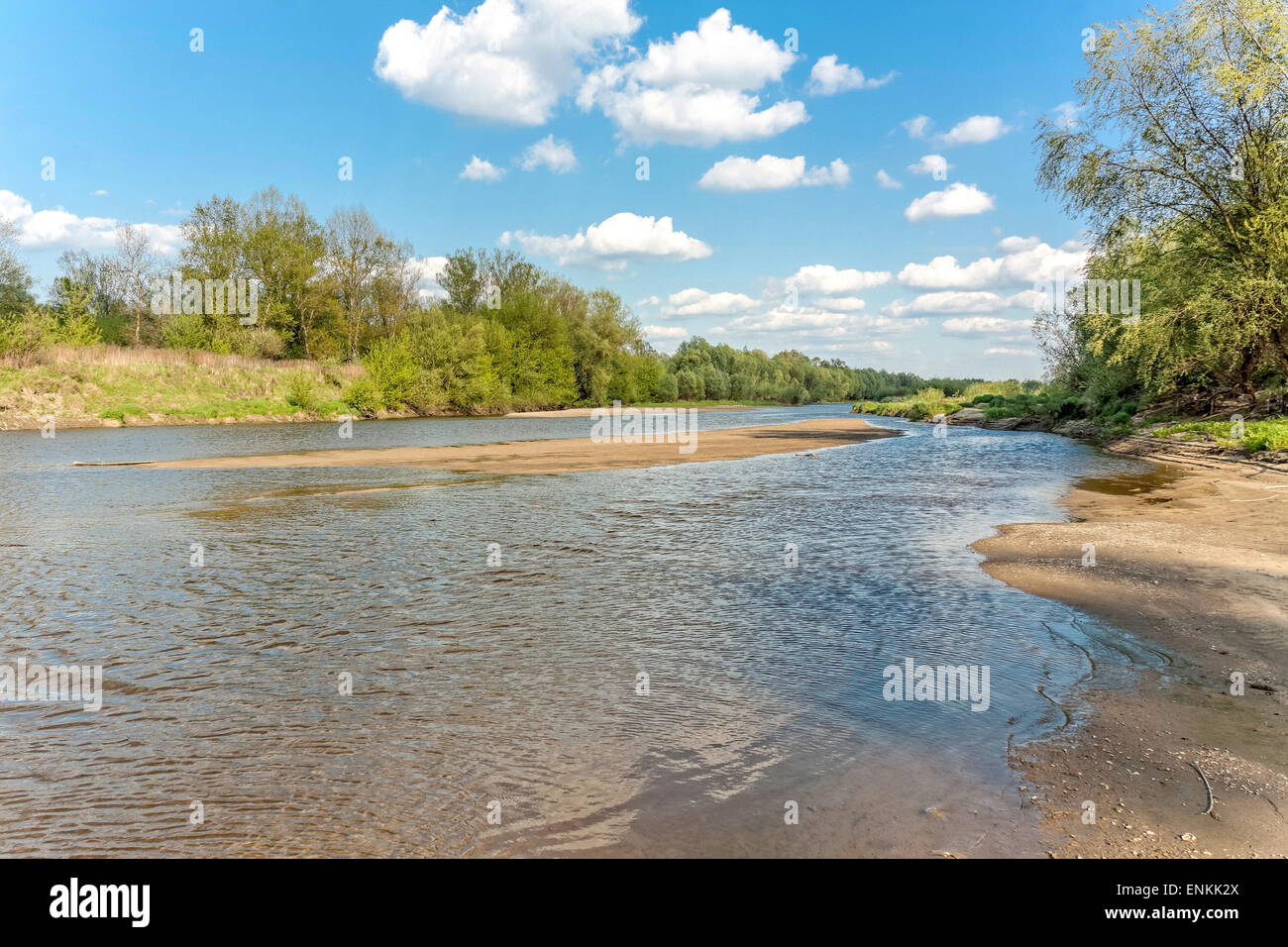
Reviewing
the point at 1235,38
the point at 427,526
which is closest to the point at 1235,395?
→ the point at 1235,38

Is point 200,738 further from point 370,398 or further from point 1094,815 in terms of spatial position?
point 370,398

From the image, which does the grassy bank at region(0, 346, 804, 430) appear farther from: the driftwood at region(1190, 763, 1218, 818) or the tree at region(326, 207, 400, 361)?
the driftwood at region(1190, 763, 1218, 818)

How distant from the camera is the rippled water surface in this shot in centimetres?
424

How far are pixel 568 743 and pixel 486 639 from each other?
2.61 metres

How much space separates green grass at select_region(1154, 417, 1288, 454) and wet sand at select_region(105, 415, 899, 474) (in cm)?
1330

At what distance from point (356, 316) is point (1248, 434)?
74.8 meters

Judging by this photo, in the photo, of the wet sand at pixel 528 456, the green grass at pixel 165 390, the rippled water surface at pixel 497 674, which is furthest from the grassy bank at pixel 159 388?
the rippled water surface at pixel 497 674

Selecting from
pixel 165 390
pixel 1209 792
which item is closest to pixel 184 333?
pixel 165 390

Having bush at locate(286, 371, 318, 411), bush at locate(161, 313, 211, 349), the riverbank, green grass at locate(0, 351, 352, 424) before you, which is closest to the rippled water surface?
the riverbank

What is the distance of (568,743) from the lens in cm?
517

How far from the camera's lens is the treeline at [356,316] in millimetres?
61438

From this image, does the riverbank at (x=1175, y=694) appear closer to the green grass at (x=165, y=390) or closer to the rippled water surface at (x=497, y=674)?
the rippled water surface at (x=497, y=674)
